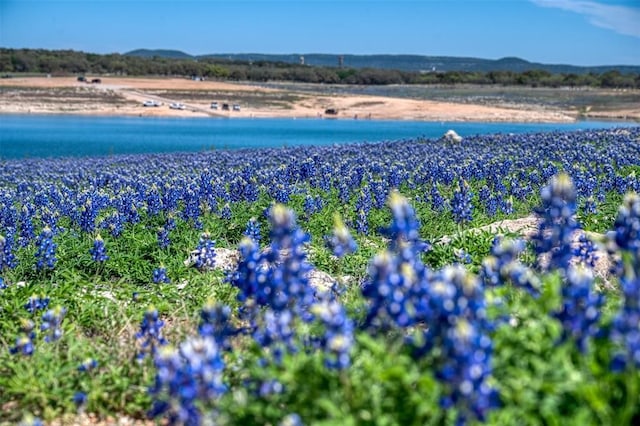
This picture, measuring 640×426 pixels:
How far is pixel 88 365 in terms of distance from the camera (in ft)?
15.3

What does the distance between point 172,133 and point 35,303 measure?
1655 inches

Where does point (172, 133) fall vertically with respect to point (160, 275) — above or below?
below

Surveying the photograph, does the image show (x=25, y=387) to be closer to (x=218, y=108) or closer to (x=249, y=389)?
(x=249, y=389)

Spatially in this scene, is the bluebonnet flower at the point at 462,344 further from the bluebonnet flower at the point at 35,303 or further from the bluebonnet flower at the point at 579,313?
the bluebonnet flower at the point at 35,303

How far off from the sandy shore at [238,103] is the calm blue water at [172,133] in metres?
5.05

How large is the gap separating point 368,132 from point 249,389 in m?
47.4

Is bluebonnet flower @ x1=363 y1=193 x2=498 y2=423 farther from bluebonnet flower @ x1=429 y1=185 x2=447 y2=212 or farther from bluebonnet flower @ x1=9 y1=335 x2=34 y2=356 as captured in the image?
bluebonnet flower @ x1=429 y1=185 x2=447 y2=212

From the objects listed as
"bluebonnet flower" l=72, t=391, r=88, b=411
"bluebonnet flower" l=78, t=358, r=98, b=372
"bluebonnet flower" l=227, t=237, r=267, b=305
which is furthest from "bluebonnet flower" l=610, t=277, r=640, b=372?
"bluebonnet flower" l=78, t=358, r=98, b=372

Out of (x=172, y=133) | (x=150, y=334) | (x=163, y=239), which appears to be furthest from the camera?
(x=172, y=133)

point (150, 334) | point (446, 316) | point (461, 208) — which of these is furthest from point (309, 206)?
point (446, 316)

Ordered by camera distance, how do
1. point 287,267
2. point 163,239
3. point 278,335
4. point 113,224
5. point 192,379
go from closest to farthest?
point 192,379, point 278,335, point 287,267, point 163,239, point 113,224

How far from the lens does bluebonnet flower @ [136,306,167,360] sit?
15.3 ft

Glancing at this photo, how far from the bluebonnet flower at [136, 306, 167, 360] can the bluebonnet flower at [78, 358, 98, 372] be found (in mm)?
285

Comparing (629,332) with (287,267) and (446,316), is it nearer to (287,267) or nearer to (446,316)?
(446,316)
